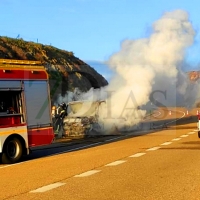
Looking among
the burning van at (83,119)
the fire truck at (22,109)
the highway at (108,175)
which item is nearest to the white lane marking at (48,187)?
the highway at (108,175)

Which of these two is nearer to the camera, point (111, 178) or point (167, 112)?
point (111, 178)

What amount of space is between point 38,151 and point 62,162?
4.81m

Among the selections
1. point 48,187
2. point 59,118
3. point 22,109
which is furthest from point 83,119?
point 48,187

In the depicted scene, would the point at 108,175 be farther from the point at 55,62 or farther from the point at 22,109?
the point at 55,62

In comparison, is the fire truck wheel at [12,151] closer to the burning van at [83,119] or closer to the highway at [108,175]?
the highway at [108,175]

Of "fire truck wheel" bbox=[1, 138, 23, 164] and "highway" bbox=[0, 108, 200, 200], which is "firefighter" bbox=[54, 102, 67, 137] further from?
"fire truck wheel" bbox=[1, 138, 23, 164]

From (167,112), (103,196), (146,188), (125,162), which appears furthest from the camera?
(167,112)

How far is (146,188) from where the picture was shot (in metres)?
9.55

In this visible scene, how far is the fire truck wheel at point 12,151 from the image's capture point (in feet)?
49.3

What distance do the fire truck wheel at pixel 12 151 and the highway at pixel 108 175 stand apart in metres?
0.37

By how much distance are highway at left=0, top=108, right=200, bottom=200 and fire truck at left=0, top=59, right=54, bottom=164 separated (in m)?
0.62

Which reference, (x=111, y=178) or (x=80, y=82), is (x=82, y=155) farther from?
(x=80, y=82)

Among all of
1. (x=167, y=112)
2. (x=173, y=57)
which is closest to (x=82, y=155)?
(x=173, y=57)

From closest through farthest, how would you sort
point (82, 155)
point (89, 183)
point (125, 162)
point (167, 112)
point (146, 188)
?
point (146, 188) < point (89, 183) < point (125, 162) < point (82, 155) < point (167, 112)
